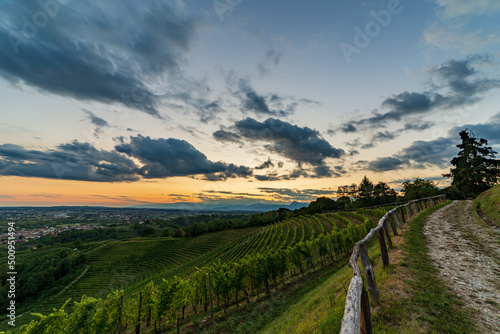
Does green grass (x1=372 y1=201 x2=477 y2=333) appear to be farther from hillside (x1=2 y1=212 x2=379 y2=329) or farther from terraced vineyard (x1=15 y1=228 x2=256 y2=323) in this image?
terraced vineyard (x1=15 y1=228 x2=256 y2=323)

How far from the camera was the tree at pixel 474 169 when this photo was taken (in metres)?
49.2

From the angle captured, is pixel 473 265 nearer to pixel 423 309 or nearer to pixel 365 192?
pixel 423 309

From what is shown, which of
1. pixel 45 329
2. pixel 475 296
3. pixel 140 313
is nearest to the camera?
pixel 475 296

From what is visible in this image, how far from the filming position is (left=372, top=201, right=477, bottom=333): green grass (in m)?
4.21

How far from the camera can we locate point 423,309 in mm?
4777

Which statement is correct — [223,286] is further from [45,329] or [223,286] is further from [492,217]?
[492,217]

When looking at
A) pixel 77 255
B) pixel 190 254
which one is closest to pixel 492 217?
pixel 190 254

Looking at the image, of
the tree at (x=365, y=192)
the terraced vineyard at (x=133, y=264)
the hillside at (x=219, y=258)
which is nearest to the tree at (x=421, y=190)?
the tree at (x=365, y=192)

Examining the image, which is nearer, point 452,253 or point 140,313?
point 452,253

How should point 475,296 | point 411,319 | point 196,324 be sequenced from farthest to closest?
1. point 196,324
2. point 475,296
3. point 411,319

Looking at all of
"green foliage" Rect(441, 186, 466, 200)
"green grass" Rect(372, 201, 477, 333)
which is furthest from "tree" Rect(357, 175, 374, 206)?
"green grass" Rect(372, 201, 477, 333)

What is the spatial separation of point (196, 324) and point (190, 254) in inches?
2658

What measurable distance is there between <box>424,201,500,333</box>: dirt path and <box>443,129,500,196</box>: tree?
57194mm

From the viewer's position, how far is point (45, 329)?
25.3 feet
